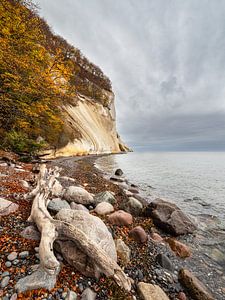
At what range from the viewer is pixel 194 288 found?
330 centimetres

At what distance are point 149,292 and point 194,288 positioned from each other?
1155 millimetres

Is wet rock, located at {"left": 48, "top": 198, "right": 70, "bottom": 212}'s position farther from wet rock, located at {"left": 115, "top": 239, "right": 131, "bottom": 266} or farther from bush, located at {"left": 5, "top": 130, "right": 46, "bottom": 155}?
bush, located at {"left": 5, "top": 130, "right": 46, "bottom": 155}

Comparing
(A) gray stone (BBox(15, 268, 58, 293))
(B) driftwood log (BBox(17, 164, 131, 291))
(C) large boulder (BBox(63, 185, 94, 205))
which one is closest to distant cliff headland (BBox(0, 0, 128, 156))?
(C) large boulder (BBox(63, 185, 94, 205))

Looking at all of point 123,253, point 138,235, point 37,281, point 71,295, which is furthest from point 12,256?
point 138,235

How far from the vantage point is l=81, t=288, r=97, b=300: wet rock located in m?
2.33

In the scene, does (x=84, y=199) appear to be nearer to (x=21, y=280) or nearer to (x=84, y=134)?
(x=21, y=280)

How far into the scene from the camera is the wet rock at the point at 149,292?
2.79 meters

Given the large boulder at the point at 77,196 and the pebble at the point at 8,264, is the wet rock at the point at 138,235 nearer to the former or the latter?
the large boulder at the point at 77,196

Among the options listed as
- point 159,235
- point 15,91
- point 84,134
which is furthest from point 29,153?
point 84,134

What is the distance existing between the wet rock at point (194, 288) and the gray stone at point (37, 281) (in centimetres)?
283

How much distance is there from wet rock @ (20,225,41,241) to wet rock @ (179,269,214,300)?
3265mm

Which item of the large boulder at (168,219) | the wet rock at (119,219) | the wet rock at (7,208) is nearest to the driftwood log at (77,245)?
the wet rock at (7,208)

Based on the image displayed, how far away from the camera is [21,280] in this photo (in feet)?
7.46

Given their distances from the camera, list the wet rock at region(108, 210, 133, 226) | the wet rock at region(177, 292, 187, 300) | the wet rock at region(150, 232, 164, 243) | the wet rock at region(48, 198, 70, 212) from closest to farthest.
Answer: the wet rock at region(177, 292, 187, 300) → the wet rock at region(48, 198, 70, 212) → the wet rock at region(150, 232, 164, 243) → the wet rock at region(108, 210, 133, 226)
